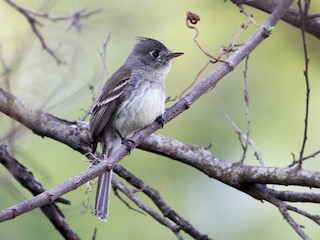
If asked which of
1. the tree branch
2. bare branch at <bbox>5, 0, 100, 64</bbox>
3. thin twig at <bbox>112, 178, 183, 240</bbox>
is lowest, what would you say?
thin twig at <bbox>112, 178, 183, 240</bbox>

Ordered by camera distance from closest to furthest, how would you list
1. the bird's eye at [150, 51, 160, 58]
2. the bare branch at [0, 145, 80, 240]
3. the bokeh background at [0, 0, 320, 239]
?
the bare branch at [0, 145, 80, 240], the bird's eye at [150, 51, 160, 58], the bokeh background at [0, 0, 320, 239]

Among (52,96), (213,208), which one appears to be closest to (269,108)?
(213,208)

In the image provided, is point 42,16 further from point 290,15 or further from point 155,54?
point 290,15

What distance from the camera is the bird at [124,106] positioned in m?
4.09

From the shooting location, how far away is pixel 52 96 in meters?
3.09

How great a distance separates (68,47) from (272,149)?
1874 mm

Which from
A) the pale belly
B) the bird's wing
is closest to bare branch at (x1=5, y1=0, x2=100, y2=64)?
the bird's wing

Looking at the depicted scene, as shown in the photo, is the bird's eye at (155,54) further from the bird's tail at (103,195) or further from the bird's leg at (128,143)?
the bird's tail at (103,195)

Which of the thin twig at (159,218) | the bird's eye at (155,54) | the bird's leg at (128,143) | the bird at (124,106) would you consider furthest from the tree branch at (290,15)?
the bird's eye at (155,54)

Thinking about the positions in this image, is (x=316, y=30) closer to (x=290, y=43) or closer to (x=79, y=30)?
(x=79, y=30)

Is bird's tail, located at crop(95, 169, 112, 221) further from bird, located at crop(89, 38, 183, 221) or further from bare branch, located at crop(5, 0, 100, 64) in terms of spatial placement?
bare branch, located at crop(5, 0, 100, 64)

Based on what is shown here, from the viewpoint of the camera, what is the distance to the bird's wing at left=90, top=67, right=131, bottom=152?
13.6 feet

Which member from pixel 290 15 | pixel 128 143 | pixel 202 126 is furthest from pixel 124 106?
pixel 290 15

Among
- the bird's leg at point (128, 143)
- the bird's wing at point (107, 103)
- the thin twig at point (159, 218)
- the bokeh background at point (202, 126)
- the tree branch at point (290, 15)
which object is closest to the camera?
the tree branch at point (290, 15)
